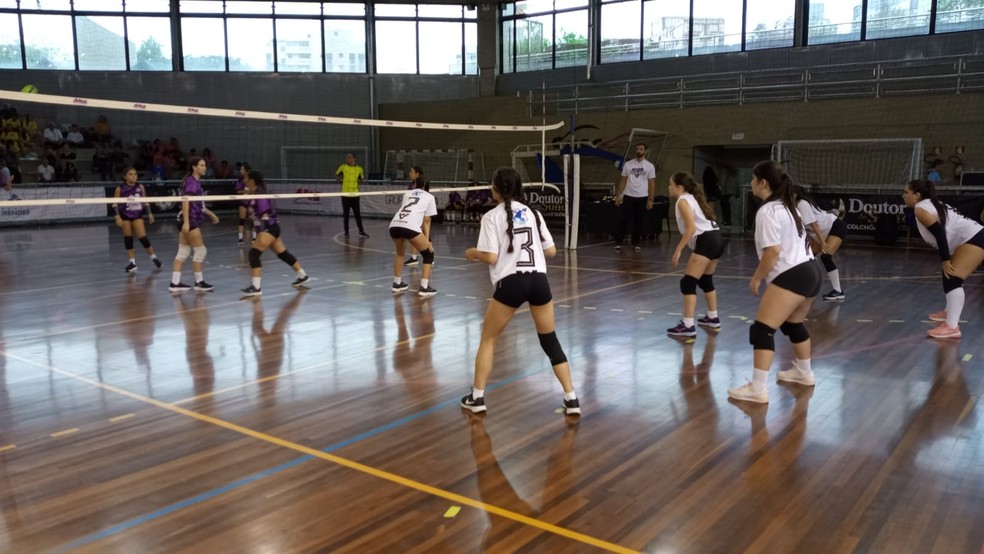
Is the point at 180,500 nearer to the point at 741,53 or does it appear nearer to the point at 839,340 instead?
the point at 839,340

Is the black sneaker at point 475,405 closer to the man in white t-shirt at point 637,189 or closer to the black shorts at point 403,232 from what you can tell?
the black shorts at point 403,232

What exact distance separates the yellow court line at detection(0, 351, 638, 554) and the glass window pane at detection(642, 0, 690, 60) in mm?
21485

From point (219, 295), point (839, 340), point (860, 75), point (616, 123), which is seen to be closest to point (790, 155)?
point (860, 75)

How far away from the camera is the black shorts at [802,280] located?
215 inches

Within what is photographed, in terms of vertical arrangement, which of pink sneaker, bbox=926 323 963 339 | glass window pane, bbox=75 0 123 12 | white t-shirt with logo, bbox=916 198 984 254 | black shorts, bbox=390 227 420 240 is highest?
glass window pane, bbox=75 0 123 12

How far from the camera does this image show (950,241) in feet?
25.4

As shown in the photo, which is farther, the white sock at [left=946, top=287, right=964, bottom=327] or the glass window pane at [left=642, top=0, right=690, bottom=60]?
the glass window pane at [left=642, top=0, right=690, bottom=60]

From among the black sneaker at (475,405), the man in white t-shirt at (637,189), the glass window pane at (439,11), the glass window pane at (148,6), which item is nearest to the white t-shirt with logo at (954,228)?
the black sneaker at (475,405)

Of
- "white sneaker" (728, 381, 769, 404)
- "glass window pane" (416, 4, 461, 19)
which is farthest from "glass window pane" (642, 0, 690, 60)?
"white sneaker" (728, 381, 769, 404)

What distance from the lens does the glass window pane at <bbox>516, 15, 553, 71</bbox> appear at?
27.2 meters

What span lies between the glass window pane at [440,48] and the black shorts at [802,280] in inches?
979

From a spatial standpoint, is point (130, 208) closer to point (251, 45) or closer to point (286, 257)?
point (286, 257)

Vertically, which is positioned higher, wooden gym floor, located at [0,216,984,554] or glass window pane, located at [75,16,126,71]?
glass window pane, located at [75,16,126,71]

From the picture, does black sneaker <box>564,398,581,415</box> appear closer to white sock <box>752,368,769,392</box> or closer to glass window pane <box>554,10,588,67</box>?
white sock <box>752,368,769,392</box>
